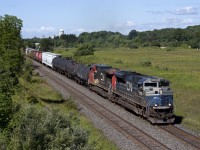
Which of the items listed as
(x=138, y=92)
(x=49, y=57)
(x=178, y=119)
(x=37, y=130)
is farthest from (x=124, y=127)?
(x=49, y=57)

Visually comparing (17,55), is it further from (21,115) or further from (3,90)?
(21,115)

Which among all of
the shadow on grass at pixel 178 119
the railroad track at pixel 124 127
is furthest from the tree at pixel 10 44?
the shadow on grass at pixel 178 119

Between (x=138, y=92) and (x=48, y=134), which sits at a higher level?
(x=48, y=134)

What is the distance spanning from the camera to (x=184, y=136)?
23750 mm

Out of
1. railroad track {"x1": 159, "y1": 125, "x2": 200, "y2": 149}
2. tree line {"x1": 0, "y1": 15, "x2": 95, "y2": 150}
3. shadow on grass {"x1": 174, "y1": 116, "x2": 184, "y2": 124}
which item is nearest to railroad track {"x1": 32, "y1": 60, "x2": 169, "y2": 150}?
railroad track {"x1": 159, "y1": 125, "x2": 200, "y2": 149}

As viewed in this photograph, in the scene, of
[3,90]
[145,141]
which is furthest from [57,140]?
[145,141]

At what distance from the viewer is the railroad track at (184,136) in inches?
867

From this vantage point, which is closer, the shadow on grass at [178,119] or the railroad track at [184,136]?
the railroad track at [184,136]

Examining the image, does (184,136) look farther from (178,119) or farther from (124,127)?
(178,119)

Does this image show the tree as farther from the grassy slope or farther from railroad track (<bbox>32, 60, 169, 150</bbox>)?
railroad track (<bbox>32, 60, 169, 150</bbox>)

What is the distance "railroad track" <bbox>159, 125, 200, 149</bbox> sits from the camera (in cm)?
2203

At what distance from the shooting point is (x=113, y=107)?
3434 centimetres

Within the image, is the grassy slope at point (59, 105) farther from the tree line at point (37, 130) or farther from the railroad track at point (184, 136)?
the railroad track at point (184, 136)

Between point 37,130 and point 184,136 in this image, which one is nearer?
point 37,130
